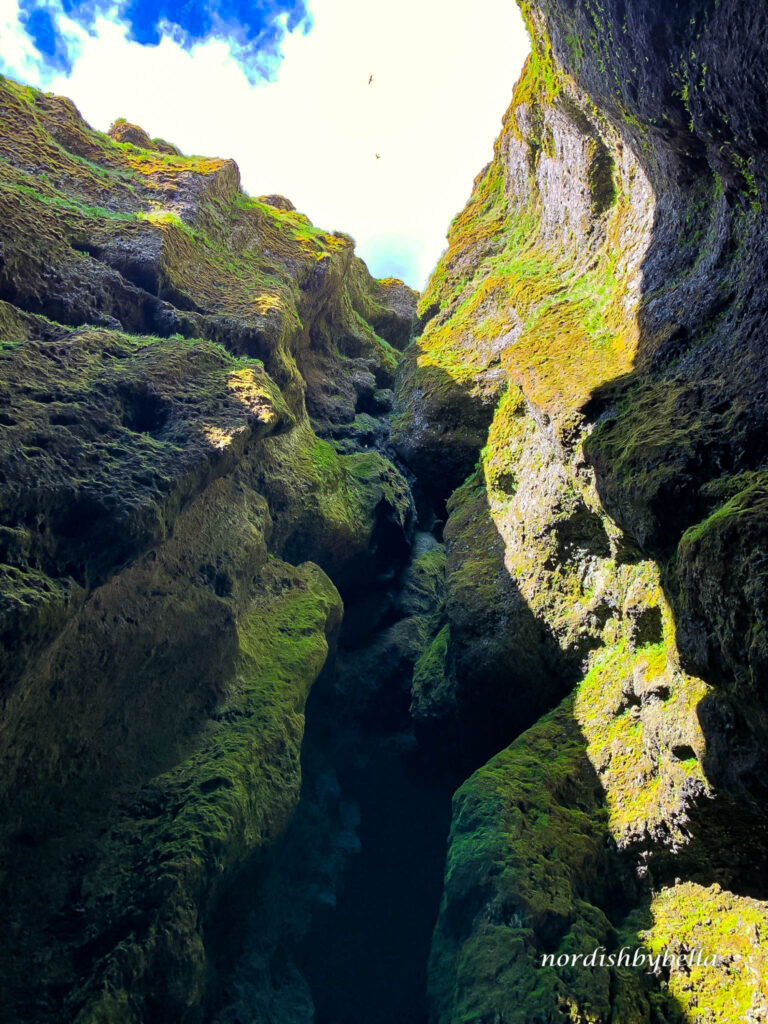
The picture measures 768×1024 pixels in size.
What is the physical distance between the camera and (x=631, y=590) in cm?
815

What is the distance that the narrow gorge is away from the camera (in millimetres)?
5992

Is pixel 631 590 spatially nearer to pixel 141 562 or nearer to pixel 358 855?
pixel 141 562

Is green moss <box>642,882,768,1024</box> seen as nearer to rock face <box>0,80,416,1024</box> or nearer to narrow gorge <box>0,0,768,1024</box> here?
narrow gorge <box>0,0,768,1024</box>

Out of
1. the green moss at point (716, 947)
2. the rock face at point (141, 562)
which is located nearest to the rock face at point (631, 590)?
the green moss at point (716, 947)

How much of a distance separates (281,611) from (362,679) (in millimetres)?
3514

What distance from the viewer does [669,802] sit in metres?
6.59

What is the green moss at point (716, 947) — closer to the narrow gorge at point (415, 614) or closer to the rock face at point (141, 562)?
the narrow gorge at point (415, 614)

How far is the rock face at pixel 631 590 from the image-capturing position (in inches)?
215

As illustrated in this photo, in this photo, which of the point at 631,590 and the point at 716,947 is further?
the point at 631,590

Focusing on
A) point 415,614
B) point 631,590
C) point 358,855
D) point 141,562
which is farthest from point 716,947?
point 415,614

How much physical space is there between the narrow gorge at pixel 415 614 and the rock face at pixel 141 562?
55 mm

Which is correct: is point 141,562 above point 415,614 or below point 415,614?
below

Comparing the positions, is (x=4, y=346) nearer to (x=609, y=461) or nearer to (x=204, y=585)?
(x=204, y=585)

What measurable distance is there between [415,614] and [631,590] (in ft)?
26.2
